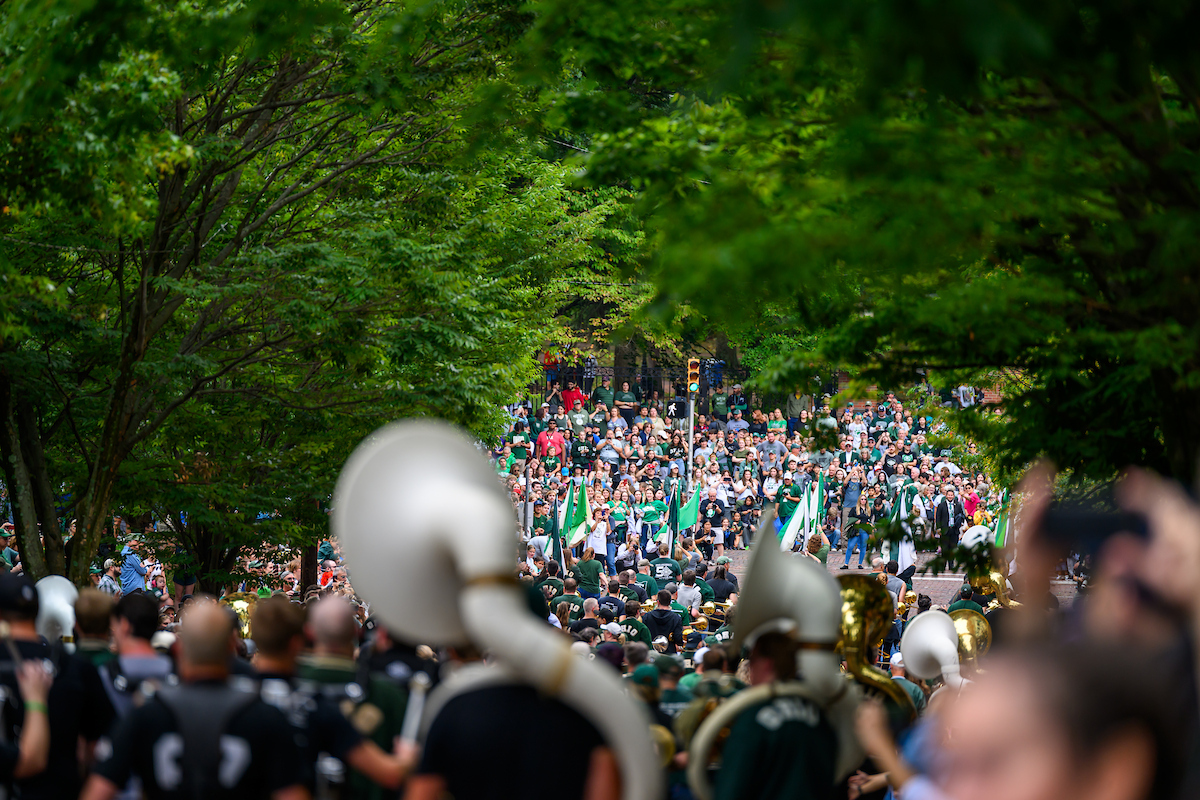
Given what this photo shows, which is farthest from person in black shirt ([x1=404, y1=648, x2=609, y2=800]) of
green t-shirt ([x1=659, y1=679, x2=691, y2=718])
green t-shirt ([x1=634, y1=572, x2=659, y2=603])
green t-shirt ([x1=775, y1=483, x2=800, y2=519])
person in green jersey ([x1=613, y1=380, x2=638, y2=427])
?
person in green jersey ([x1=613, y1=380, x2=638, y2=427])

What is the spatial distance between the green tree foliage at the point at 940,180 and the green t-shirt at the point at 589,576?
10.5 meters

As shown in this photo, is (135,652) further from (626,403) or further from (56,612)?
(626,403)

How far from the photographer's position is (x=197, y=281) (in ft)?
46.7

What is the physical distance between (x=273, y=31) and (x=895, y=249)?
10.2 feet

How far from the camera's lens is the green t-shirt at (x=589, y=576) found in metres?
18.7

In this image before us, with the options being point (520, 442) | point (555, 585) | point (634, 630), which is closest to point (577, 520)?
point (555, 585)

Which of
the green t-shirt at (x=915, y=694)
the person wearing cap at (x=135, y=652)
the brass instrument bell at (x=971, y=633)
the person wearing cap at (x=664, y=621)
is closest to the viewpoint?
the person wearing cap at (x=135, y=652)

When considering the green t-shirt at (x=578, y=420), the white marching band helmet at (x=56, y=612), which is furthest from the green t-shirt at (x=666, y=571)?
the green t-shirt at (x=578, y=420)

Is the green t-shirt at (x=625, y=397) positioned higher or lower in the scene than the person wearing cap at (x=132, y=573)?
higher

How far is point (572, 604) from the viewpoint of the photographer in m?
14.4

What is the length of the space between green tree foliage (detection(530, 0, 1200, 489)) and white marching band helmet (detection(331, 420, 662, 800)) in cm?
124

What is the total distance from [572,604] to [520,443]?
22.0m

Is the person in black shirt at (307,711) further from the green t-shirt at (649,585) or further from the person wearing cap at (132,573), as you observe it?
the person wearing cap at (132,573)

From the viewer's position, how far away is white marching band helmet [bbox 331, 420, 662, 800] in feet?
10.9
